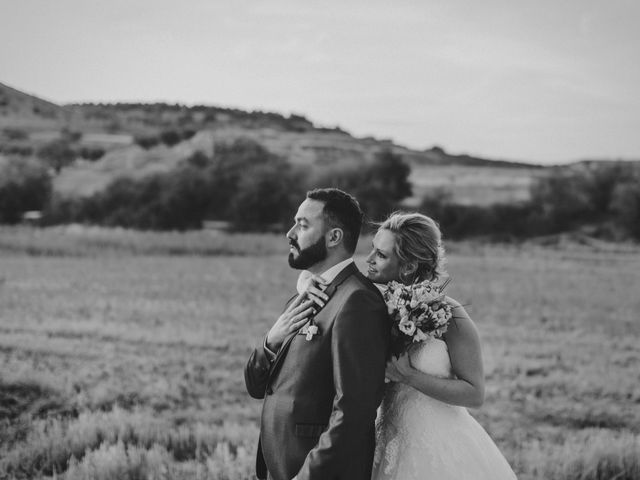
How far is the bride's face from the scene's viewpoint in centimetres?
352

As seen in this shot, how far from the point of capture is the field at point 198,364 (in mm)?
6367

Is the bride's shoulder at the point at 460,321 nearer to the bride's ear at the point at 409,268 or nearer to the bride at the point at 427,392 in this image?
the bride at the point at 427,392

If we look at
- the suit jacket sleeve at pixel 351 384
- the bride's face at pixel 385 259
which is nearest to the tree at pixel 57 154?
the bride's face at pixel 385 259

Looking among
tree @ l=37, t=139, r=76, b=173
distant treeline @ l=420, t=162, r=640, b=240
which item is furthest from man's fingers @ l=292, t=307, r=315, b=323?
distant treeline @ l=420, t=162, r=640, b=240

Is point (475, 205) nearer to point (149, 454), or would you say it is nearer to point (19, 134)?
point (19, 134)

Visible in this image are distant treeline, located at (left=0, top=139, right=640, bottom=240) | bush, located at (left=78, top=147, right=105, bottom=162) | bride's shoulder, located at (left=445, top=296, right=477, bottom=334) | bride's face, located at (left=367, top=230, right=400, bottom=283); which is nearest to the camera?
bride's shoulder, located at (left=445, top=296, right=477, bottom=334)

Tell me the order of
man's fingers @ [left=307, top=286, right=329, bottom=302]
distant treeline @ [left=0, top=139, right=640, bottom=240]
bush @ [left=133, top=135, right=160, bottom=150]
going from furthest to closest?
bush @ [left=133, top=135, right=160, bottom=150] → distant treeline @ [left=0, top=139, right=640, bottom=240] → man's fingers @ [left=307, top=286, right=329, bottom=302]

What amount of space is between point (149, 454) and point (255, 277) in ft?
59.1

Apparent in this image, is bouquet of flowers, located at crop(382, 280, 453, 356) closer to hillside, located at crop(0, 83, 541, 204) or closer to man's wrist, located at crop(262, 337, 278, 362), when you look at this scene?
man's wrist, located at crop(262, 337, 278, 362)

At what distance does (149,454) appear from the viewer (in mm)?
6027

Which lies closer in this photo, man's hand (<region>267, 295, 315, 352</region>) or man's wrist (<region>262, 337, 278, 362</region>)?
man's hand (<region>267, 295, 315, 352</region>)

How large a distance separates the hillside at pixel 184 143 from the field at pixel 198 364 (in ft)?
16.1

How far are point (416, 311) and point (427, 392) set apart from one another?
1.37ft

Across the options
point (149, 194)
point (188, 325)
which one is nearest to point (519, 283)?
point (188, 325)
